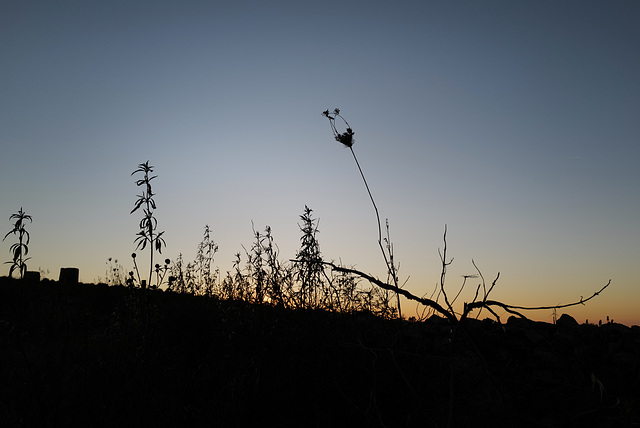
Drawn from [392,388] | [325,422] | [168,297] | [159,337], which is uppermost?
[168,297]

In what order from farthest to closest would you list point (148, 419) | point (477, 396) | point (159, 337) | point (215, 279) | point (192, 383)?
point (215, 279), point (159, 337), point (192, 383), point (477, 396), point (148, 419)

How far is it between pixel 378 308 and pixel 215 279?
4.00 metres

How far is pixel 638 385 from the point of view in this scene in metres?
4.84

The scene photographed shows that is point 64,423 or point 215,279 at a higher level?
point 215,279

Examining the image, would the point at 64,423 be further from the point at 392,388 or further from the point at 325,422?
the point at 392,388

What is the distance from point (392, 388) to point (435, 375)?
0.47 metres

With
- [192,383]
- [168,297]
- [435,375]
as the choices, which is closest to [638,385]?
[435,375]

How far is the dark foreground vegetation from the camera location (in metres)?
3.38

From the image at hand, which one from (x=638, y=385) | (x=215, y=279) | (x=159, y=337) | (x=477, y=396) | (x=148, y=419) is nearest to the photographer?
(x=148, y=419)

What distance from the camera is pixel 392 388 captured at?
12.3 ft

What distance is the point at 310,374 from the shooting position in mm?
3988

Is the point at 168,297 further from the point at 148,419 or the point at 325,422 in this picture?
the point at 325,422

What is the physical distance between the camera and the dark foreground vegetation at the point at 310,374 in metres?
3.38

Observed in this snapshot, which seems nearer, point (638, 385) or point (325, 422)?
point (325, 422)
